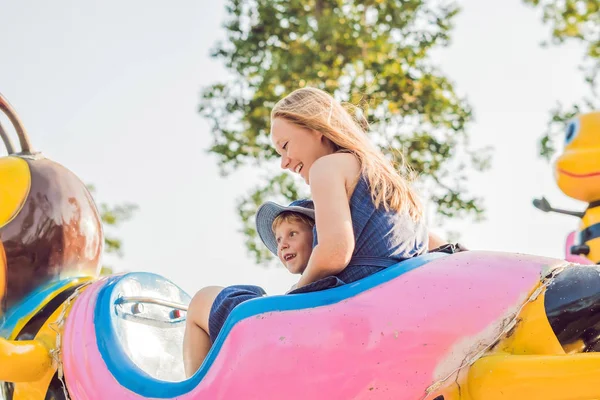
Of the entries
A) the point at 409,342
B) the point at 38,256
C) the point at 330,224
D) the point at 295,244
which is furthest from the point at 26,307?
the point at 409,342

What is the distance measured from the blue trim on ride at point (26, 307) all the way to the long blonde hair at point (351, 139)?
1045mm

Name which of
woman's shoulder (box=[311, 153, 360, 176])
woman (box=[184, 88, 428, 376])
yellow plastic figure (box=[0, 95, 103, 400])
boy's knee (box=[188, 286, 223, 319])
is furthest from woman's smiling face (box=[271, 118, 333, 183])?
yellow plastic figure (box=[0, 95, 103, 400])

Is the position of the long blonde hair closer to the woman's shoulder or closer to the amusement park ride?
the woman's shoulder

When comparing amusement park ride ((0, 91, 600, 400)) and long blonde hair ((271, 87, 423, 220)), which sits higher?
long blonde hair ((271, 87, 423, 220))

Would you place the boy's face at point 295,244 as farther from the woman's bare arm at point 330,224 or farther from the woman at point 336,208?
the woman's bare arm at point 330,224

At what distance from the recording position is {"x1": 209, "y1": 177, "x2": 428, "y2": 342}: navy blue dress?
6.98ft

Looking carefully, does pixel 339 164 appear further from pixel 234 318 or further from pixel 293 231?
pixel 234 318

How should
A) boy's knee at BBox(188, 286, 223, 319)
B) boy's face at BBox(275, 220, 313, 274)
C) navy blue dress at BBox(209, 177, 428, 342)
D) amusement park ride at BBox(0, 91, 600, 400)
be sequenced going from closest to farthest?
amusement park ride at BBox(0, 91, 600, 400) → navy blue dress at BBox(209, 177, 428, 342) → boy's knee at BBox(188, 286, 223, 319) → boy's face at BBox(275, 220, 313, 274)

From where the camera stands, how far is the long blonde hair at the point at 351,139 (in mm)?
2227

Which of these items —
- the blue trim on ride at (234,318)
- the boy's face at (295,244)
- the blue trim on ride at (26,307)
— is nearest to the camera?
the blue trim on ride at (234,318)

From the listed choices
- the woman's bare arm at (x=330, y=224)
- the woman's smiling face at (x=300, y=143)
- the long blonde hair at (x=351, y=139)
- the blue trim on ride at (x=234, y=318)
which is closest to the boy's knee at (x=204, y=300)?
the blue trim on ride at (x=234, y=318)

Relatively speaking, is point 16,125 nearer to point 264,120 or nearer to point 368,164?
point 368,164

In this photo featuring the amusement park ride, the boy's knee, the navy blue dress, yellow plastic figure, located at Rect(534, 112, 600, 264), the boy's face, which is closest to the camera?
the amusement park ride

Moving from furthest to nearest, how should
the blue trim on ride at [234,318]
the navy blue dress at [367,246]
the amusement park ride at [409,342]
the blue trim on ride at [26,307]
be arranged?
the blue trim on ride at [26,307] < the navy blue dress at [367,246] < the blue trim on ride at [234,318] < the amusement park ride at [409,342]
